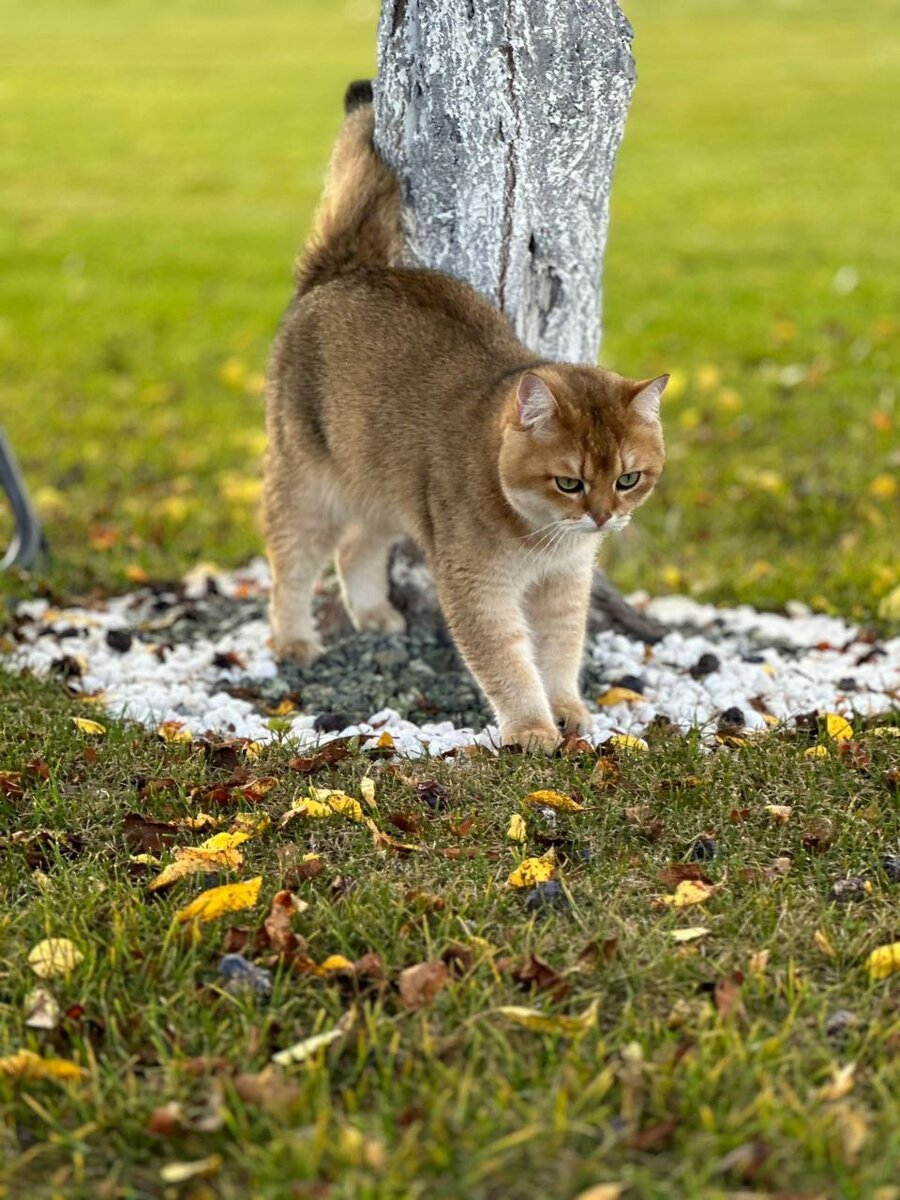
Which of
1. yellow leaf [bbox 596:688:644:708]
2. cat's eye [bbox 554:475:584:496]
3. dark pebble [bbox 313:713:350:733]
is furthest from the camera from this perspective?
yellow leaf [bbox 596:688:644:708]

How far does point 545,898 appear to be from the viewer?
3250 millimetres

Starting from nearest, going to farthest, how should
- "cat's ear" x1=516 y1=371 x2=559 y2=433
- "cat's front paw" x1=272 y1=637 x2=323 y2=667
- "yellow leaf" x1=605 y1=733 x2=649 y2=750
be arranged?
"cat's ear" x1=516 y1=371 x2=559 y2=433 < "yellow leaf" x1=605 y1=733 x2=649 y2=750 < "cat's front paw" x1=272 y1=637 x2=323 y2=667

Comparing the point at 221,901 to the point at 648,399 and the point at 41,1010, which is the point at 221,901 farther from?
the point at 648,399

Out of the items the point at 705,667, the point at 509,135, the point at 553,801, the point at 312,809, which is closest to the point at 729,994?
the point at 553,801

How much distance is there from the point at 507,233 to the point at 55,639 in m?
2.18

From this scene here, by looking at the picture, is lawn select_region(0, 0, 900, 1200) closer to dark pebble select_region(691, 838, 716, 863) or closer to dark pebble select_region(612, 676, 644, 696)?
dark pebble select_region(691, 838, 716, 863)

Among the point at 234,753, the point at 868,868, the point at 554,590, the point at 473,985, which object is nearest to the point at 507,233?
the point at 554,590

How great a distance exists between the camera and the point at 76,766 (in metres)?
3.97

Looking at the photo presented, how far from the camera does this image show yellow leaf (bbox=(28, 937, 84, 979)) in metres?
2.96

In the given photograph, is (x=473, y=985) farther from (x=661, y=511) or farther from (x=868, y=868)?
(x=661, y=511)

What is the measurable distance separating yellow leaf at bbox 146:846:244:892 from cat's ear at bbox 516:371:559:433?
4.52 feet

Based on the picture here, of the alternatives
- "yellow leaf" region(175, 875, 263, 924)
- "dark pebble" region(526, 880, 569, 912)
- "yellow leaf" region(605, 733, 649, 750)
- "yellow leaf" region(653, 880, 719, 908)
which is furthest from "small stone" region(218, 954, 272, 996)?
"yellow leaf" region(605, 733, 649, 750)

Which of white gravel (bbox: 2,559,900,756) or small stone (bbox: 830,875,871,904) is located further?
white gravel (bbox: 2,559,900,756)

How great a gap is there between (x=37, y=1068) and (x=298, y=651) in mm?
2468
